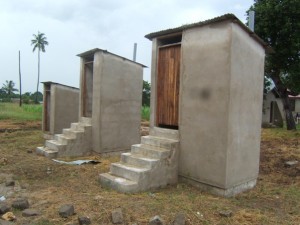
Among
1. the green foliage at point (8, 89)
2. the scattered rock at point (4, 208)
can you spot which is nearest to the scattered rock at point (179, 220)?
the scattered rock at point (4, 208)

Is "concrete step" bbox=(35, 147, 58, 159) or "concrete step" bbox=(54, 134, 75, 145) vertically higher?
"concrete step" bbox=(54, 134, 75, 145)

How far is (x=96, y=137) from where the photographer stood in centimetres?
1027

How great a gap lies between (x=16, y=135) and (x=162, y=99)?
10612 mm

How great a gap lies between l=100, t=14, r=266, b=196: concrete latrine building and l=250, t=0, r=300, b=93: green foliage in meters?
9.53

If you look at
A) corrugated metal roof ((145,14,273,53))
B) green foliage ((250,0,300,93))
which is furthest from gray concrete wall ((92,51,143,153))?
green foliage ((250,0,300,93))

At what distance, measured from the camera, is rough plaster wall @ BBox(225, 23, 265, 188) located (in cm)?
622

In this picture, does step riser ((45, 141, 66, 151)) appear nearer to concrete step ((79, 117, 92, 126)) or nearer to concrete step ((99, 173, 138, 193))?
concrete step ((79, 117, 92, 126))

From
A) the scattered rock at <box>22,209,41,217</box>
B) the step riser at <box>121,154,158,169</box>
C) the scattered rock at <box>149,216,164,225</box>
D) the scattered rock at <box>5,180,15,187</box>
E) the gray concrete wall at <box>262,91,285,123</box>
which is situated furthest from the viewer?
the gray concrete wall at <box>262,91,285,123</box>

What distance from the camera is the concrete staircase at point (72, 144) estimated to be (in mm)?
10136

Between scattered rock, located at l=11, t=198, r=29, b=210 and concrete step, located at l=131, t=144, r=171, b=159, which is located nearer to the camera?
scattered rock, located at l=11, t=198, r=29, b=210

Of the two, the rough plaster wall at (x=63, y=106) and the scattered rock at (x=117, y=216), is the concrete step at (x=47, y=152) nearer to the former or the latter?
the rough plaster wall at (x=63, y=106)

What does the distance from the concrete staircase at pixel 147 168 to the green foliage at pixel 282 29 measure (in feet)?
34.5

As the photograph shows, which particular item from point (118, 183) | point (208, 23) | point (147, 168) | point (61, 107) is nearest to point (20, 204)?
point (118, 183)

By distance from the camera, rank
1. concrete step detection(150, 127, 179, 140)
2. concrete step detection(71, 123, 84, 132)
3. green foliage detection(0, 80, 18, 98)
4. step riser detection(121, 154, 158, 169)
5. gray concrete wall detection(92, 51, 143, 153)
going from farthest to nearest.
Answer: green foliage detection(0, 80, 18, 98), concrete step detection(71, 123, 84, 132), gray concrete wall detection(92, 51, 143, 153), concrete step detection(150, 127, 179, 140), step riser detection(121, 154, 158, 169)
